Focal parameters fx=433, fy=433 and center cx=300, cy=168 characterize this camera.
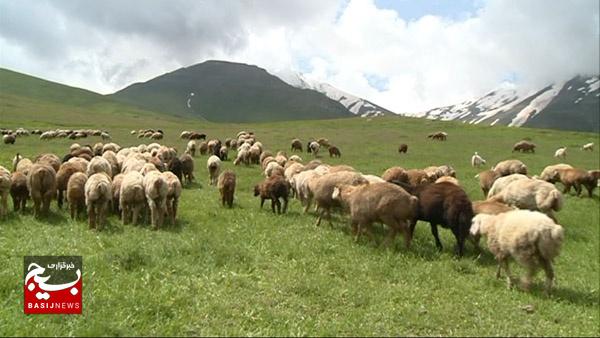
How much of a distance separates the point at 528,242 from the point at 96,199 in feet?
36.4

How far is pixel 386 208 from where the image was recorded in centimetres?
1173

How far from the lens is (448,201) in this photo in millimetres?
12312

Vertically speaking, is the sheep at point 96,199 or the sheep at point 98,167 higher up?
the sheep at point 98,167

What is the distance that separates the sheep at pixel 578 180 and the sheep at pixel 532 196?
34.7 feet

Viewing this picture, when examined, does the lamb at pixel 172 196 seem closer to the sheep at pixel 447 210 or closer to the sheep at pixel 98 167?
the sheep at pixel 98 167

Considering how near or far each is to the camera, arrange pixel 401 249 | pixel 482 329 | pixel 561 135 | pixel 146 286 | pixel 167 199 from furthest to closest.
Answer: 1. pixel 561 135
2. pixel 167 199
3. pixel 401 249
4. pixel 146 286
5. pixel 482 329

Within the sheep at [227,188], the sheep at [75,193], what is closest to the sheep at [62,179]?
the sheep at [75,193]

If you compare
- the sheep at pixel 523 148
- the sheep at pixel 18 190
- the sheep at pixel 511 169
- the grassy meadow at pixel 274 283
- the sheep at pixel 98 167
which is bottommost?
the grassy meadow at pixel 274 283

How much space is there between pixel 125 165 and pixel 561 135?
221ft

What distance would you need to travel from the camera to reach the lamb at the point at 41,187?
13413 millimetres

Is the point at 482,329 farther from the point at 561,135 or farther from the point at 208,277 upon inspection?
the point at 561,135

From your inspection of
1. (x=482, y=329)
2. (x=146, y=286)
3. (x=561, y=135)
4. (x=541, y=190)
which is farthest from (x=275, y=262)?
(x=561, y=135)

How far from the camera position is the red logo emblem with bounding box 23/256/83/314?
7.01m

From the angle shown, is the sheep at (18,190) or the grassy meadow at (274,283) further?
the sheep at (18,190)
